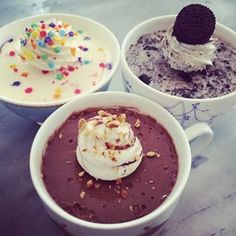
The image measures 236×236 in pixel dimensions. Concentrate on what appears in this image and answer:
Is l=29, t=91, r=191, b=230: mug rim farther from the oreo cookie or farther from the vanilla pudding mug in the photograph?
the oreo cookie

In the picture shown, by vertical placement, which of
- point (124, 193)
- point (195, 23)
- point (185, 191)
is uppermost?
point (195, 23)

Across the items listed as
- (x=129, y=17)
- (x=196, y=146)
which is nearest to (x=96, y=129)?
(x=196, y=146)

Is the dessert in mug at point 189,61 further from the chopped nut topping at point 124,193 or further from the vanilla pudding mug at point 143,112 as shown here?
the chopped nut topping at point 124,193

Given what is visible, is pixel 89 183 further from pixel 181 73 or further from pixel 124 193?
pixel 181 73

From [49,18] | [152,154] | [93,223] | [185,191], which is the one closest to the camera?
[93,223]

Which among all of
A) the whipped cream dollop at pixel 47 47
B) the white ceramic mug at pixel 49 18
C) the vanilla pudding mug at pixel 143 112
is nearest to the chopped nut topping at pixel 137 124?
the vanilla pudding mug at pixel 143 112

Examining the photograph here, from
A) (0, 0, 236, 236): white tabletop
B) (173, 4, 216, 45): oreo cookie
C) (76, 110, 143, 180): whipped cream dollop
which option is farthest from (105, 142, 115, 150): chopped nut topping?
(173, 4, 216, 45): oreo cookie

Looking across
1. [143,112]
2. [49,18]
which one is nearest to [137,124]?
[143,112]
